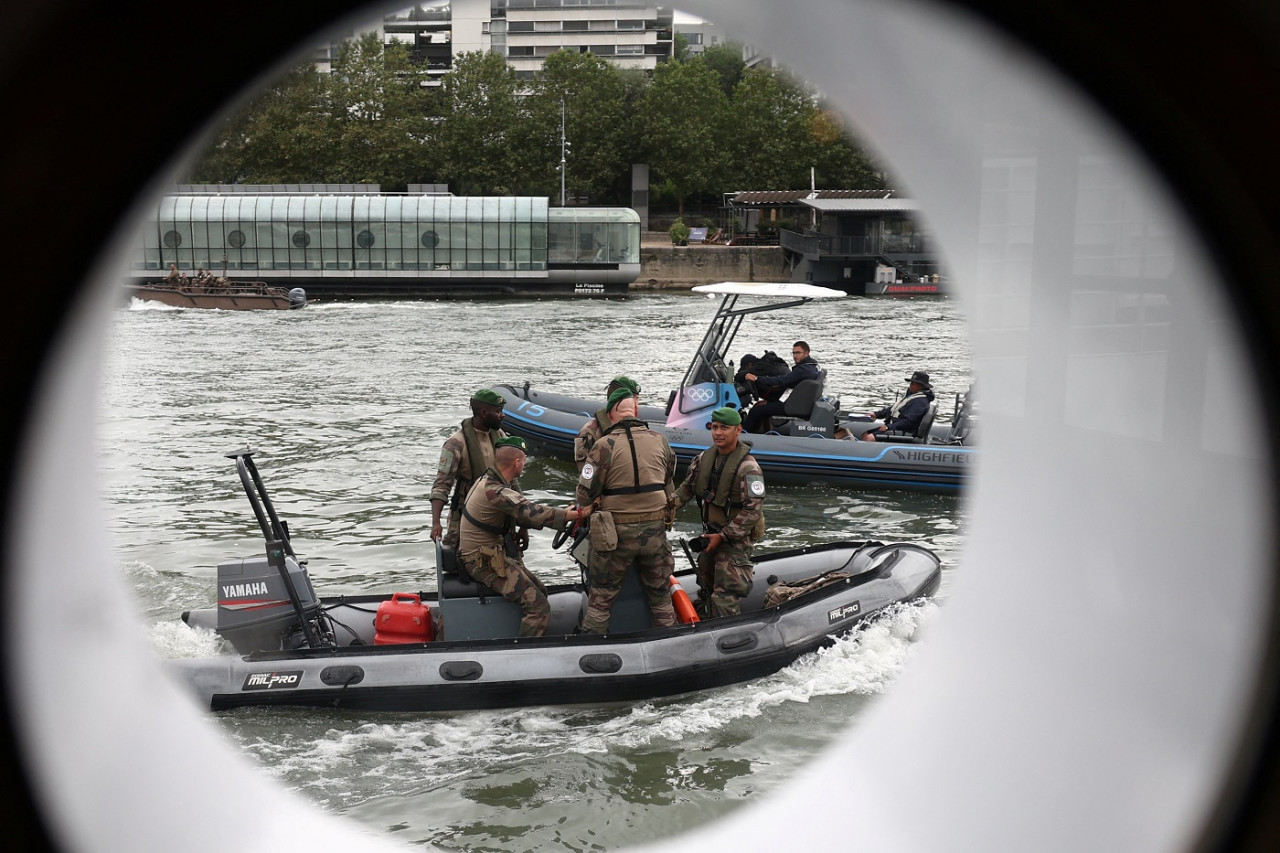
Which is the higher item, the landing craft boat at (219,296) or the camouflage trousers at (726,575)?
the landing craft boat at (219,296)

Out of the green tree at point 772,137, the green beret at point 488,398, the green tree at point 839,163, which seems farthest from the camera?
the green tree at point 772,137

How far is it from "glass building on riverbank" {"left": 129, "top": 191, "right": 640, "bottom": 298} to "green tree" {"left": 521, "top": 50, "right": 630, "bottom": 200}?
51.4ft

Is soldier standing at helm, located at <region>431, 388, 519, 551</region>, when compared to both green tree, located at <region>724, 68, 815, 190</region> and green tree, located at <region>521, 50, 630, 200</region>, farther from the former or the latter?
green tree, located at <region>724, 68, 815, 190</region>

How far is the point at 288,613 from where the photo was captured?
6.84 meters

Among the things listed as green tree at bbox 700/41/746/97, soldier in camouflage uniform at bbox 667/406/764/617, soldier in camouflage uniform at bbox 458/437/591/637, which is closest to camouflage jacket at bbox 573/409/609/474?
soldier in camouflage uniform at bbox 667/406/764/617

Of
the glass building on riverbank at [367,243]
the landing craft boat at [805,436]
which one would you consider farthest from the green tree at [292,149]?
the landing craft boat at [805,436]

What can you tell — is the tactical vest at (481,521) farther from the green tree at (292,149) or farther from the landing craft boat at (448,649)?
the green tree at (292,149)

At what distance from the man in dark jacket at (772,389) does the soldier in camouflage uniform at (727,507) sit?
6069 mm

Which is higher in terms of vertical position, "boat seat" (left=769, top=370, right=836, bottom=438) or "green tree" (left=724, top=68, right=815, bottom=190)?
"green tree" (left=724, top=68, right=815, bottom=190)

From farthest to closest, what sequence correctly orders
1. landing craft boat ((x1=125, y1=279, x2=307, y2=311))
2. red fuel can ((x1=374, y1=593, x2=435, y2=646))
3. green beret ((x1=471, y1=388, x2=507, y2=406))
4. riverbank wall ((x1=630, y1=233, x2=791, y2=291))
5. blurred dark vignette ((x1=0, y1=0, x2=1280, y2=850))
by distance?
riverbank wall ((x1=630, y1=233, x2=791, y2=291)), landing craft boat ((x1=125, y1=279, x2=307, y2=311)), green beret ((x1=471, y1=388, x2=507, y2=406)), red fuel can ((x1=374, y1=593, x2=435, y2=646)), blurred dark vignette ((x1=0, y1=0, x2=1280, y2=850))

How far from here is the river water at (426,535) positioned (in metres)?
6.07

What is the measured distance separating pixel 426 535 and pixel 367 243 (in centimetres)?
3422

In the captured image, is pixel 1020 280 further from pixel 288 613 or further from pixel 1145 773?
pixel 288 613

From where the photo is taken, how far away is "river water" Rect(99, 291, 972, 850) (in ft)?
19.9
